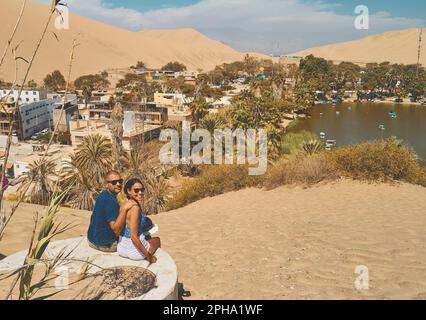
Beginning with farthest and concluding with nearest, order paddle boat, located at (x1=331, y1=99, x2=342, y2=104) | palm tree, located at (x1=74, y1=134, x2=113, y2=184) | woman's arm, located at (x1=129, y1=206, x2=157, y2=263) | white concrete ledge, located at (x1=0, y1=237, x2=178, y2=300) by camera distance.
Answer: paddle boat, located at (x1=331, y1=99, x2=342, y2=104) → palm tree, located at (x1=74, y1=134, x2=113, y2=184) → woman's arm, located at (x1=129, y1=206, x2=157, y2=263) → white concrete ledge, located at (x1=0, y1=237, x2=178, y2=300)

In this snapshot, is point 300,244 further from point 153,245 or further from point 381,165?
point 381,165

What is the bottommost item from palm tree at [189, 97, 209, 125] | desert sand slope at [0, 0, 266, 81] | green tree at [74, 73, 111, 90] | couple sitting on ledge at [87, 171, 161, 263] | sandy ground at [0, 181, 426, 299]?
sandy ground at [0, 181, 426, 299]

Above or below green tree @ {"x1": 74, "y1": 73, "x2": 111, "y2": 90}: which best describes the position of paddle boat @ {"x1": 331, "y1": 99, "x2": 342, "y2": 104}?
below

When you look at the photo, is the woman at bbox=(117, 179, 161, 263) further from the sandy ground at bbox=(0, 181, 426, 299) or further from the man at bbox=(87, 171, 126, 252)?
the sandy ground at bbox=(0, 181, 426, 299)

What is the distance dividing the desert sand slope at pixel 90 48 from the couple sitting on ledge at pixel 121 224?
9432cm

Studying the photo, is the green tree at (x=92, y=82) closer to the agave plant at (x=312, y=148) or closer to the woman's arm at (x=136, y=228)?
the agave plant at (x=312, y=148)

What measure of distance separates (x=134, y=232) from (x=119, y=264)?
18.6 inches

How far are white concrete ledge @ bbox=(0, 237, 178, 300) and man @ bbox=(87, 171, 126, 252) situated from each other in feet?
0.43

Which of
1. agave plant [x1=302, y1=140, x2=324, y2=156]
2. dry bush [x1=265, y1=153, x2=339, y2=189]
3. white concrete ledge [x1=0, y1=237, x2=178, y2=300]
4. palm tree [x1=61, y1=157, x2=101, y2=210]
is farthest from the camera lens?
agave plant [x1=302, y1=140, x2=324, y2=156]

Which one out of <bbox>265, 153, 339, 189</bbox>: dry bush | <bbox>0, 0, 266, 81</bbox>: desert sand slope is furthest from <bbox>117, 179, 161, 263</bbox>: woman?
<bbox>0, 0, 266, 81</bbox>: desert sand slope

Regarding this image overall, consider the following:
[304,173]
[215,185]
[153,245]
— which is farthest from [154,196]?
[153,245]

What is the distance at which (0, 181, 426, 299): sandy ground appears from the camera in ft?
19.4

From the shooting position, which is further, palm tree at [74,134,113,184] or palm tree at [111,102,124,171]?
palm tree at [74,134,113,184]
